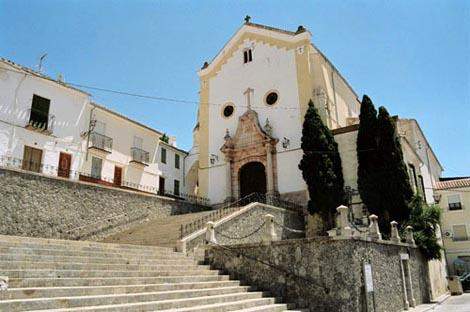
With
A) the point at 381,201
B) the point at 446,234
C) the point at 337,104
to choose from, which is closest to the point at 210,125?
the point at 337,104

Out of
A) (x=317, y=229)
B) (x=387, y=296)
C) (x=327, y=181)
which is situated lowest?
(x=387, y=296)

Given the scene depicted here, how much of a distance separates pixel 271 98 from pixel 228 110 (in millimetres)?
3310

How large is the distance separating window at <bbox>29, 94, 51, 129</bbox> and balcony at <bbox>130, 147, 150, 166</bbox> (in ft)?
20.1

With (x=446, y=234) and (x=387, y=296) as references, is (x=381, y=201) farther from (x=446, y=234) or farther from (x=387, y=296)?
(x=446, y=234)

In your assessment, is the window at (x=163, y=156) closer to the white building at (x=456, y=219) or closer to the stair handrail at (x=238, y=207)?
the stair handrail at (x=238, y=207)

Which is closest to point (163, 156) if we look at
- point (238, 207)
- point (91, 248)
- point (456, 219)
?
point (238, 207)

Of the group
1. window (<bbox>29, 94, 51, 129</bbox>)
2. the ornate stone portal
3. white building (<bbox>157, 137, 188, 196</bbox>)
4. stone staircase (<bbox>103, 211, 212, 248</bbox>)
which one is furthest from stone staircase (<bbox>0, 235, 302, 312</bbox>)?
white building (<bbox>157, 137, 188, 196</bbox>)

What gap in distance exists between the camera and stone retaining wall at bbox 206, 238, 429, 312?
9.53 meters

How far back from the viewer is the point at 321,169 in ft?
63.6

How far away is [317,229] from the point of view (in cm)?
1959

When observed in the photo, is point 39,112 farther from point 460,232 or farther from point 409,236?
point 460,232

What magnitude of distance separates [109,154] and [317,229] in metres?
13.1

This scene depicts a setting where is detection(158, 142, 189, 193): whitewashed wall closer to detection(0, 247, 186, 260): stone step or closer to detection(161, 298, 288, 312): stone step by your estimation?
detection(0, 247, 186, 260): stone step

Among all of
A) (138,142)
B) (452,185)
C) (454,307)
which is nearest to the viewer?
(454,307)
